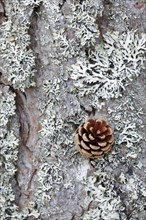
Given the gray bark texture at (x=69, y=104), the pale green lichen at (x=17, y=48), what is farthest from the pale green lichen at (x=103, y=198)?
the pale green lichen at (x=17, y=48)

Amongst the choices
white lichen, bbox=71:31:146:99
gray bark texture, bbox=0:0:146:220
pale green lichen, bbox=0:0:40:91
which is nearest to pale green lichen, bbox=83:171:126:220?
gray bark texture, bbox=0:0:146:220

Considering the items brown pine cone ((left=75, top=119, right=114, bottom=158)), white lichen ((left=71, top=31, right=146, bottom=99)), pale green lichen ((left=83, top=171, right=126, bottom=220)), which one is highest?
white lichen ((left=71, top=31, right=146, bottom=99))

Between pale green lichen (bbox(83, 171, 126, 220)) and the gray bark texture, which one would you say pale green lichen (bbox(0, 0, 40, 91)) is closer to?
the gray bark texture

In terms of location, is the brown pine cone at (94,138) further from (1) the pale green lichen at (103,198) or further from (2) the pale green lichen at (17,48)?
(2) the pale green lichen at (17,48)

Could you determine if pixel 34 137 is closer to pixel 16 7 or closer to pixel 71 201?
pixel 71 201

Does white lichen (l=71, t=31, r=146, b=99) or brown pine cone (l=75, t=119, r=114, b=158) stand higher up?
white lichen (l=71, t=31, r=146, b=99)

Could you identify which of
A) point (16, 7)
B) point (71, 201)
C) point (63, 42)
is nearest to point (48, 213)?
point (71, 201)
